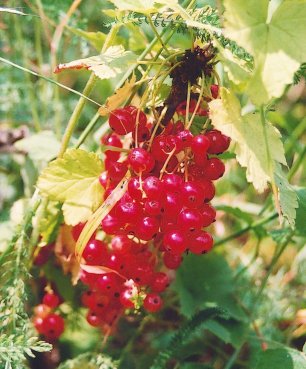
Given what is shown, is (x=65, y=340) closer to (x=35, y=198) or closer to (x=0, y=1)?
(x=35, y=198)

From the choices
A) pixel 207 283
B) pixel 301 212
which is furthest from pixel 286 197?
pixel 207 283

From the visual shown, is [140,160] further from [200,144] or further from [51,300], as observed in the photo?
[51,300]

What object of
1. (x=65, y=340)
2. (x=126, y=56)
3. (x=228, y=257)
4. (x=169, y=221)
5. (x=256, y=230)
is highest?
(x=126, y=56)

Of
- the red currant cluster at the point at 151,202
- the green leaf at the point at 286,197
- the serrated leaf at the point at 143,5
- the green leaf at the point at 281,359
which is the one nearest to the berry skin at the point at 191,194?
the red currant cluster at the point at 151,202

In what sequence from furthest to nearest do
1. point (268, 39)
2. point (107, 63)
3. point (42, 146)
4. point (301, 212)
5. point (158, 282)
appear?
point (42, 146) < point (301, 212) < point (158, 282) < point (107, 63) < point (268, 39)

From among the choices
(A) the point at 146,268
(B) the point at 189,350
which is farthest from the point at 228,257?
(A) the point at 146,268

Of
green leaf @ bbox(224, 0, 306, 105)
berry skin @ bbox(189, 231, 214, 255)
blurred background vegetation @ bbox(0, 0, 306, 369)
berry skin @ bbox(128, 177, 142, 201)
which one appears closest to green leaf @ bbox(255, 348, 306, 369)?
blurred background vegetation @ bbox(0, 0, 306, 369)
